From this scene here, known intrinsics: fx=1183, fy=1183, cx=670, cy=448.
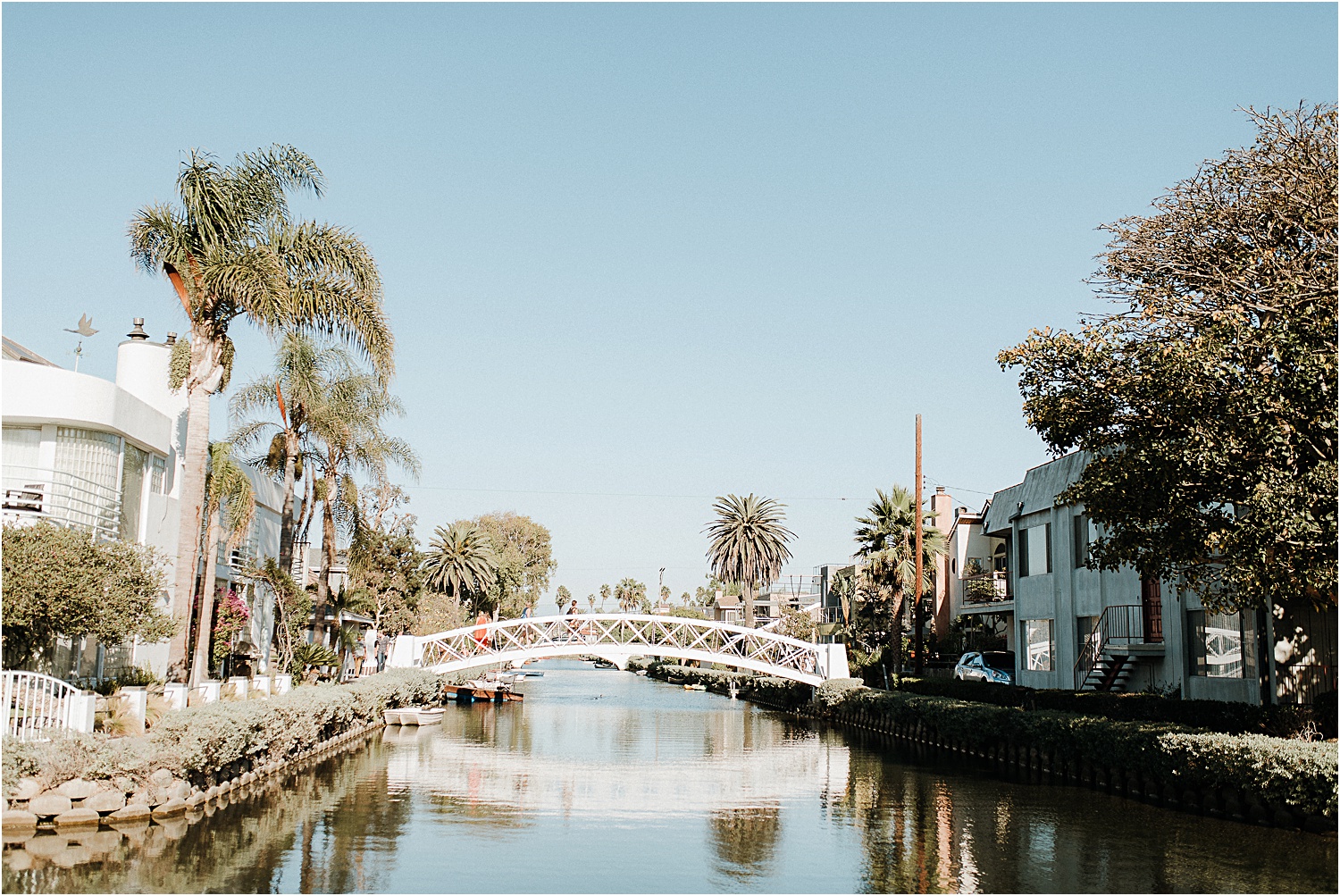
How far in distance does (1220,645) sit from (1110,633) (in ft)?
16.2

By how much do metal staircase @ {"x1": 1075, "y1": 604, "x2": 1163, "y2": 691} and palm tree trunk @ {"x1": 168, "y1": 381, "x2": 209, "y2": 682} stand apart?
23.5m

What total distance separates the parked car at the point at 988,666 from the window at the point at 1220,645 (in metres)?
13.3

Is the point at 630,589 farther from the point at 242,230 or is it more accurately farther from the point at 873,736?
the point at 242,230

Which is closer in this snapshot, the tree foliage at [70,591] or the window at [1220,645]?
the tree foliage at [70,591]

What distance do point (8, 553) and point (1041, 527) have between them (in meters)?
30.1

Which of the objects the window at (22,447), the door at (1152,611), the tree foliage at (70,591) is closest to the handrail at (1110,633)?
the door at (1152,611)

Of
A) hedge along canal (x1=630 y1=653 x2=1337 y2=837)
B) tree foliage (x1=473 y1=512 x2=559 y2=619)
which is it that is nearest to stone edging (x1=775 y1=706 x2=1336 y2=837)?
hedge along canal (x1=630 y1=653 x2=1337 y2=837)

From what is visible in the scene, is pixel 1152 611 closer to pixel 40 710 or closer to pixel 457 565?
pixel 40 710

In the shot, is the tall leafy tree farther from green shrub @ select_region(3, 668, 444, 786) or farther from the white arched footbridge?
green shrub @ select_region(3, 668, 444, 786)

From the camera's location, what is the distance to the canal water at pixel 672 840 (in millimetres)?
14664

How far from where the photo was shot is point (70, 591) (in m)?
20.3

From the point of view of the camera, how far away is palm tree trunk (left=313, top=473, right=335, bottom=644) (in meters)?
40.7

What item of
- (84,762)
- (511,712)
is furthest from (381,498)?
(84,762)

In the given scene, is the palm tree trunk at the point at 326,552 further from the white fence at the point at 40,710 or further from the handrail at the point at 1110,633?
the handrail at the point at 1110,633
